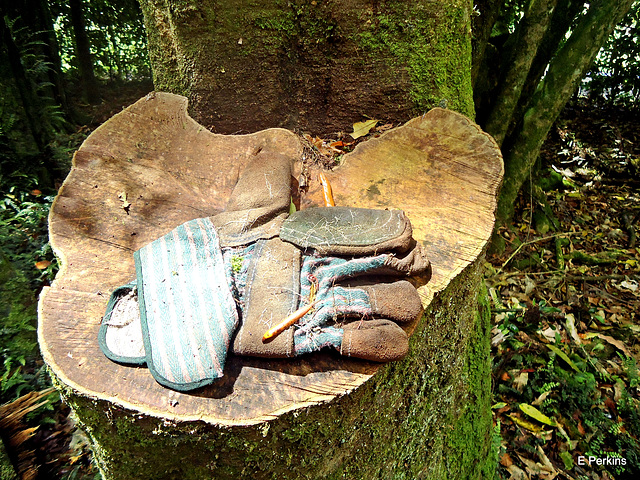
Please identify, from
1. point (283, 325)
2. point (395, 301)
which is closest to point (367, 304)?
point (395, 301)

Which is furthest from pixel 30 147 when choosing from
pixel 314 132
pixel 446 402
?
pixel 446 402

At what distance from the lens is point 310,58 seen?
2.11 meters

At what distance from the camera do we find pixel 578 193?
511cm

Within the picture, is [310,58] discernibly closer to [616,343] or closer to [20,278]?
[20,278]

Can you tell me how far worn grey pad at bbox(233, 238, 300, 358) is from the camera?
1.13m

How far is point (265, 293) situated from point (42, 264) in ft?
9.29

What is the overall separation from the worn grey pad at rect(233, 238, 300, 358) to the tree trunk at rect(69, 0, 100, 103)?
543cm

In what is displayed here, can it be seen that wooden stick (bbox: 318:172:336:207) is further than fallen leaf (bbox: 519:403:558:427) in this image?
No

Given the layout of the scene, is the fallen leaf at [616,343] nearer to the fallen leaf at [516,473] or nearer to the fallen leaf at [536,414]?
the fallen leaf at [536,414]

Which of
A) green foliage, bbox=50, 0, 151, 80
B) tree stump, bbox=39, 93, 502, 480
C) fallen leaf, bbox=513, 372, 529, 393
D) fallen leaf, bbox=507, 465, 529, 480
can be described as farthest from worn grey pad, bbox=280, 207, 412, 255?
green foliage, bbox=50, 0, 151, 80

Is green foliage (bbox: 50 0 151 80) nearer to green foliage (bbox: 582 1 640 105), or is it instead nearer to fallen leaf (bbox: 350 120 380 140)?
fallen leaf (bbox: 350 120 380 140)

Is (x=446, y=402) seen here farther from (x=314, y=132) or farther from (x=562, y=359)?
(x=562, y=359)

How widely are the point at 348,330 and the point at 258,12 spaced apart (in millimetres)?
1621

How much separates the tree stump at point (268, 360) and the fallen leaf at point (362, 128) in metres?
0.29
